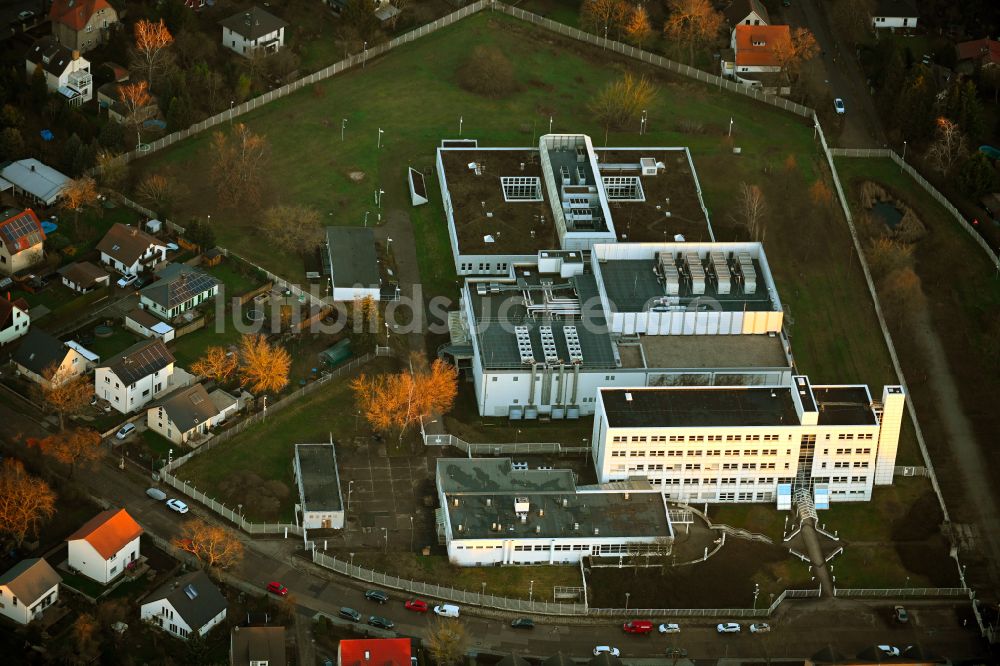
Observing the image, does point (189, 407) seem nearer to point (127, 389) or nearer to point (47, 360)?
point (127, 389)

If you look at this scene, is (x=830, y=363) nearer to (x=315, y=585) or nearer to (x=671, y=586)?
(x=671, y=586)

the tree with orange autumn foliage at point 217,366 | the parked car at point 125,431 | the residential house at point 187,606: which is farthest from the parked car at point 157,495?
the tree with orange autumn foliage at point 217,366

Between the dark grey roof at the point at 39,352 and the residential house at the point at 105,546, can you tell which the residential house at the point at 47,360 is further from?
the residential house at the point at 105,546

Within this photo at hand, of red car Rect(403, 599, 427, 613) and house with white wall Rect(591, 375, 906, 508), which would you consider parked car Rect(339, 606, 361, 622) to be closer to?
red car Rect(403, 599, 427, 613)

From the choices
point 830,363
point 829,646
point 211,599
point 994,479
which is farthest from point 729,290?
point 211,599

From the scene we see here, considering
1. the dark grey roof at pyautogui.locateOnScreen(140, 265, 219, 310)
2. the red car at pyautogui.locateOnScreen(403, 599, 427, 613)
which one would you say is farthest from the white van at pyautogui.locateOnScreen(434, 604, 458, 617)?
the dark grey roof at pyautogui.locateOnScreen(140, 265, 219, 310)
